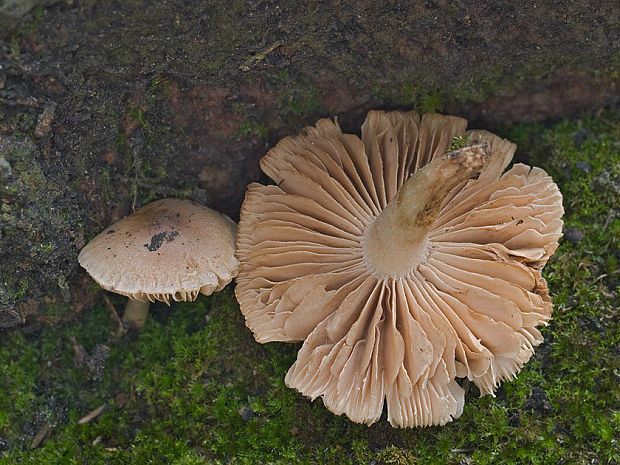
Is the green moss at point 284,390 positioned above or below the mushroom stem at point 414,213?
below

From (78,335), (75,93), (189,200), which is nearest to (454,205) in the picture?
(189,200)

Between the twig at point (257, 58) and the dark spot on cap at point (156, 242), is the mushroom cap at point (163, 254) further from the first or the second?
the twig at point (257, 58)

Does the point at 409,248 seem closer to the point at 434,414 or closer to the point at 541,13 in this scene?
the point at 434,414

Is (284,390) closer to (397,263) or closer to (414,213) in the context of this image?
(397,263)

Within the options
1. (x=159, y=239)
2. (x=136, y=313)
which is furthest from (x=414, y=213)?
(x=136, y=313)

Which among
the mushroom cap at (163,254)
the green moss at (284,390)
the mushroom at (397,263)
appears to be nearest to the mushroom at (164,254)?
the mushroom cap at (163,254)

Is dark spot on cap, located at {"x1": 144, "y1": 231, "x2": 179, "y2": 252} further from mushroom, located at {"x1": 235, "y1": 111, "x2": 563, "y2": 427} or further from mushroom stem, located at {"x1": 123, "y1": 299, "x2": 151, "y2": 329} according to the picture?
mushroom stem, located at {"x1": 123, "y1": 299, "x2": 151, "y2": 329}

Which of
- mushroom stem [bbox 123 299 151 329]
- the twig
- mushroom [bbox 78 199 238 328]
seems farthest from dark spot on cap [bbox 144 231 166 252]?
the twig
